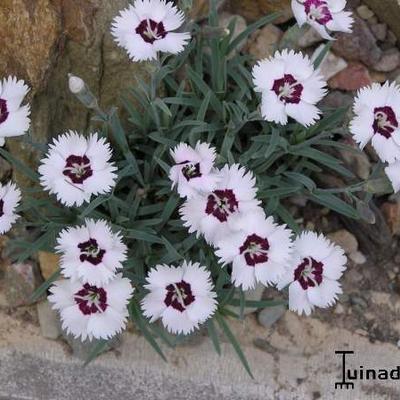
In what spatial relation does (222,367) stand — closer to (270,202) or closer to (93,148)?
(270,202)

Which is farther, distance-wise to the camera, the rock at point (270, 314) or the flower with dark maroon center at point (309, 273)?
the rock at point (270, 314)

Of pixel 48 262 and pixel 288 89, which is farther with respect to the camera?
pixel 48 262

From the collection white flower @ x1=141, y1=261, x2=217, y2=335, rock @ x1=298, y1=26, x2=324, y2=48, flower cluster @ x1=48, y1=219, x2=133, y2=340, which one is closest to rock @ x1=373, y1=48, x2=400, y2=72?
rock @ x1=298, y1=26, x2=324, y2=48

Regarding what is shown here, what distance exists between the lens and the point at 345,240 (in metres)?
2.76

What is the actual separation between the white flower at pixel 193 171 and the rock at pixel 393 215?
3.13 ft

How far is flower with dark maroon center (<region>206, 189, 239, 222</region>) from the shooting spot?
2.09 meters

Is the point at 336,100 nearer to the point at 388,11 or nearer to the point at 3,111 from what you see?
the point at 388,11

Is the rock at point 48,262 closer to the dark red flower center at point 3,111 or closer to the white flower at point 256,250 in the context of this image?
the dark red flower center at point 3,111

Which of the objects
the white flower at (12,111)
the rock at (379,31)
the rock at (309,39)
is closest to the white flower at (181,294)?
the white flower at (12,111)

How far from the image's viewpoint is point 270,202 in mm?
2459

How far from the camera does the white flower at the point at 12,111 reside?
2047 millimetres

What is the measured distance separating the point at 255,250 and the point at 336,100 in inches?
38.3

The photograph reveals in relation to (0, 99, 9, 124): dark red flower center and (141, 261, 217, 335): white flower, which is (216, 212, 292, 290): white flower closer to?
(141, 261, 217, 335): white flower

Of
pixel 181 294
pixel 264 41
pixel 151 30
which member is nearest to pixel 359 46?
pixel 264 41
